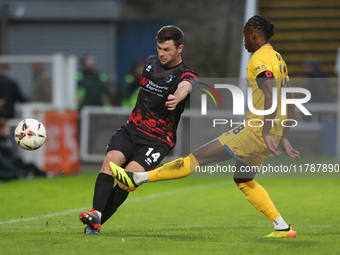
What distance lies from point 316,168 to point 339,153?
1.64 m

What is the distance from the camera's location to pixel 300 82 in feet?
59.1

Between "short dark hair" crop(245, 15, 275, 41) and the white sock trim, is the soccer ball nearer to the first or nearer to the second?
the white sock trim

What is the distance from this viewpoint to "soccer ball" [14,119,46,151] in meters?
7.82

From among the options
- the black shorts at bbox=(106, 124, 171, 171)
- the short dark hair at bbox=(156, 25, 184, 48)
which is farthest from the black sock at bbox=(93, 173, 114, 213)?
the short dark hair at bbox=(156, 25, 184, 48)

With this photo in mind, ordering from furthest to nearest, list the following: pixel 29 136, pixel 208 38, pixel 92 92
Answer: pixel 208 38, pixel 92 92, pixel 29 136

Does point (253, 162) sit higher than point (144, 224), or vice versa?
point (253, 162)

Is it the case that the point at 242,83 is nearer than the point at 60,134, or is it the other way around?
the point at 60,134

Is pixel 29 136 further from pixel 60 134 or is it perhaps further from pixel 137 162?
pixel 60 134

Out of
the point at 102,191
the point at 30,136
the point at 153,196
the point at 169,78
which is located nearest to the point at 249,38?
the point at 169,78

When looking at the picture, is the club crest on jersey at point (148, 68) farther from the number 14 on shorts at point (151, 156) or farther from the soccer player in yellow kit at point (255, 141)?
the soccer player in yellow kit at point (255, 141)

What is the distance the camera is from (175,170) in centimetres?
712

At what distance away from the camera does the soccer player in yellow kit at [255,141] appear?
687 centimetres

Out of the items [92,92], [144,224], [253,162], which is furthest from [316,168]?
[253,162]

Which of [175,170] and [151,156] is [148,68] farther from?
[175,170]
